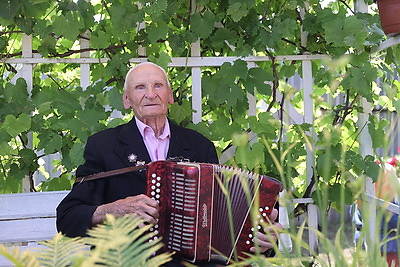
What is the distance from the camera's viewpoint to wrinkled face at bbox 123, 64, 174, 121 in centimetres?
274

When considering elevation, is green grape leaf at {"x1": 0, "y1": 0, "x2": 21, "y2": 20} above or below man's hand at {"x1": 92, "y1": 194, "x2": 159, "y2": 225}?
above

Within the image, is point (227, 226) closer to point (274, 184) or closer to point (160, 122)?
point (274, 184)

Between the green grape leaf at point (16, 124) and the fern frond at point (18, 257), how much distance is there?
8.40 feet

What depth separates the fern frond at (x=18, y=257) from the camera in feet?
1.80

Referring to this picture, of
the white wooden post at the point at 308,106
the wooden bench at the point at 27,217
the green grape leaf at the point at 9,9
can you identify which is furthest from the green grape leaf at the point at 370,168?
the green grape leaf at the point at 9,9

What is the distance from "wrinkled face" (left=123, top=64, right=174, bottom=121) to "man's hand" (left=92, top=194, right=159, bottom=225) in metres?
0.48

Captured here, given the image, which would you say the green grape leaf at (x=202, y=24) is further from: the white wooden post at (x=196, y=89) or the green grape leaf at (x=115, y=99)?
the green grape leaf at (x=115, y=99)

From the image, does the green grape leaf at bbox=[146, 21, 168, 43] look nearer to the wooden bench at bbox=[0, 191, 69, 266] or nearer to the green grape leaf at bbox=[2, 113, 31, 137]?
the green grape leaf at bbox=[2, 113, 31, 137]

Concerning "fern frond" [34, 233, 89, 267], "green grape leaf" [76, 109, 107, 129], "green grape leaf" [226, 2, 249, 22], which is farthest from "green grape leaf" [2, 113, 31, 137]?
"fern frond" [34, 233, 89, 267]

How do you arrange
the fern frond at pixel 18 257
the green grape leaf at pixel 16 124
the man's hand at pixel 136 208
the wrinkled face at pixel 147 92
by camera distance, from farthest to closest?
1. the green grape leaf at pixel 16 124
2. the wrinkled face at pixel 147 92
3. the man's hand at pixel 136 208
4. the fern frond at pixel 18 257

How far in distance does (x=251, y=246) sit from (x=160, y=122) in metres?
0.71

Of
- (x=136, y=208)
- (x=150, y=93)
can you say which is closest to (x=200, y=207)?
(x=136, y=208)

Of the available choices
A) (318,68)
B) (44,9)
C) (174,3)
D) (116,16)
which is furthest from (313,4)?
(44,9)

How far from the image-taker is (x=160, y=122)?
2.77 m
